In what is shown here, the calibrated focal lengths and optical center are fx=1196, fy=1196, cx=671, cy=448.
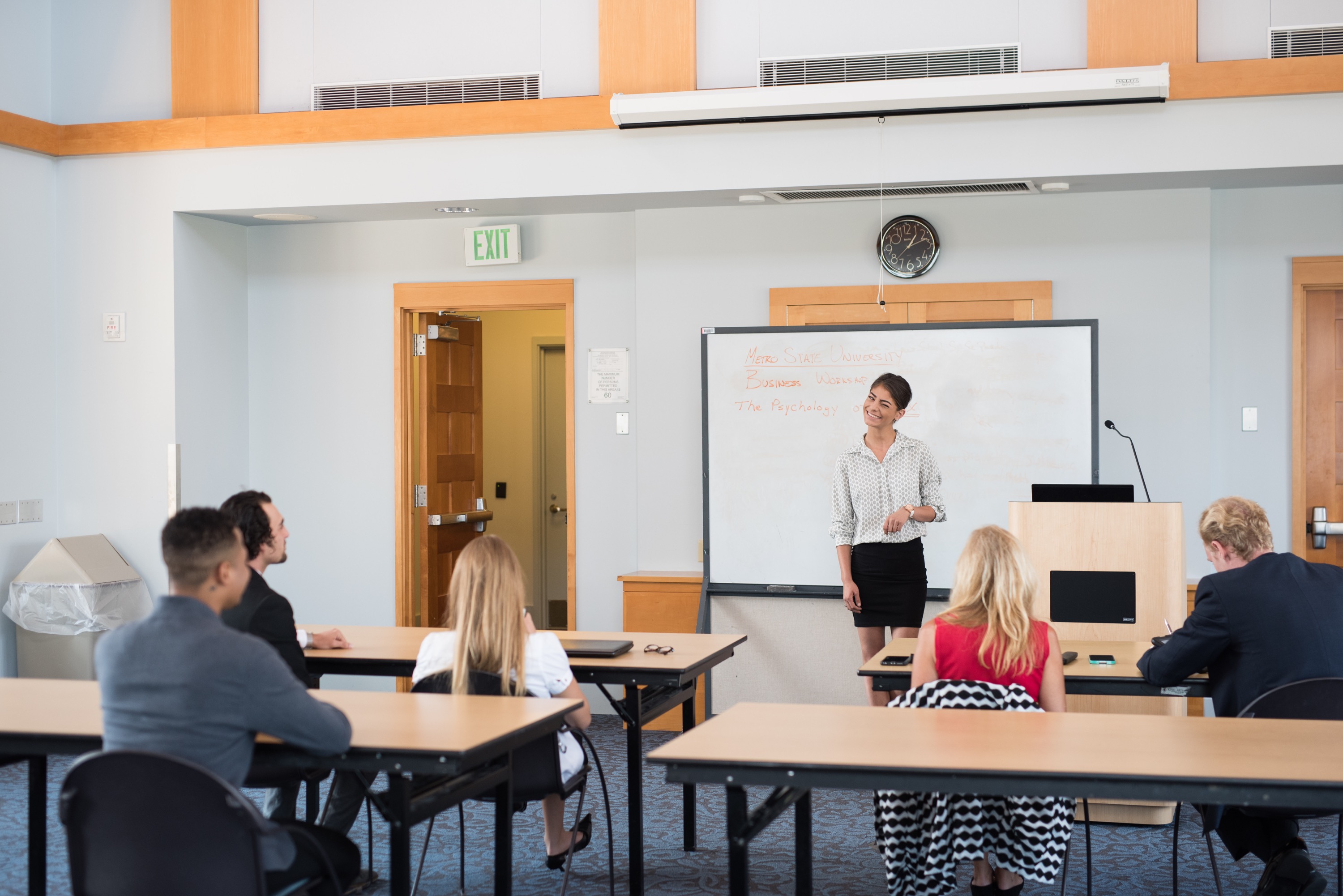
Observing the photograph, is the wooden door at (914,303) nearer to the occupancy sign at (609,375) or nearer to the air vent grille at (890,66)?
the occupancy sign at (609,375)

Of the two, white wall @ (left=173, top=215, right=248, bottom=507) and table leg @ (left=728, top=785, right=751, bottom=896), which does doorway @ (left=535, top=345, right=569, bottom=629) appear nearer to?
white wall @ (left=173, top=215, right=248, bottom=507)

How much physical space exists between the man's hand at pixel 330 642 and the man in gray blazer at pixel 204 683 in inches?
60.2

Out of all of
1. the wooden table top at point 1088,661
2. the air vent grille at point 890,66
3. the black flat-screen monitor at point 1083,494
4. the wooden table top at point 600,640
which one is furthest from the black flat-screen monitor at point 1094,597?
the air vent grille at point 890,66

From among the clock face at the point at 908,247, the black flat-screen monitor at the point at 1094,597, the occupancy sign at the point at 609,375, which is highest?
the clock face at the point at 908,247

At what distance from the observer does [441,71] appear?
18.9 feet

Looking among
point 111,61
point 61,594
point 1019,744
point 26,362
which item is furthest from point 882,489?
point 111,61

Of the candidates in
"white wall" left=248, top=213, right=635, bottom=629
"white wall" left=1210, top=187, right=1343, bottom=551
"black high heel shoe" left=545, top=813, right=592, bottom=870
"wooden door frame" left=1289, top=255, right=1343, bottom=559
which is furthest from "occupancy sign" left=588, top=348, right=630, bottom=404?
"wooden door frame" left=1289, top=255, right=1343, bottom=559

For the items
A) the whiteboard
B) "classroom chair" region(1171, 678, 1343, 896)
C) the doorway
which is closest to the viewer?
"classroom chair" region(1171, 678, 1343, 896)

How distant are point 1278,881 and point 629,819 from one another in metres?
1.72

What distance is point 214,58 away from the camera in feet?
19.4

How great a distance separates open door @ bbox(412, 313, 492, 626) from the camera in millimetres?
6508

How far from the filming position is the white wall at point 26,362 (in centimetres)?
570

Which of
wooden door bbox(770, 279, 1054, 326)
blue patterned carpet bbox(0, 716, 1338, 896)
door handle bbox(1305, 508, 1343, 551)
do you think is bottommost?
blue patterned carpet bbox(0, 716, 1338, 896)

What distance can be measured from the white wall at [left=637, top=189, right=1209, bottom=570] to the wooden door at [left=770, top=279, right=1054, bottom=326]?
5 cm
